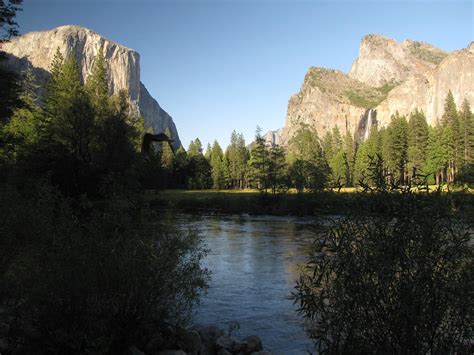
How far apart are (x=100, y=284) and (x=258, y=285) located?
37.6ft

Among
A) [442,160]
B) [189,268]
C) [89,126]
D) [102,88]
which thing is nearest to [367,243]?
[189,268]

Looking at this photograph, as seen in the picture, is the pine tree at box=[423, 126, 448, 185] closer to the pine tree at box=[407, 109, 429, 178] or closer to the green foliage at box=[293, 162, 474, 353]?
the pine tree at box=[407, 109, 429, 178]

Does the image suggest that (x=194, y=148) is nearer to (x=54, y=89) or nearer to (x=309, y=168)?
(x=309, y=168)

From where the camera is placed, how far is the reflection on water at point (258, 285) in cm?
1245

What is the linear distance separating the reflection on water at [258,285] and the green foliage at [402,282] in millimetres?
1671

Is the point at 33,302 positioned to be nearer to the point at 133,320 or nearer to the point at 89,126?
the point at 133,320

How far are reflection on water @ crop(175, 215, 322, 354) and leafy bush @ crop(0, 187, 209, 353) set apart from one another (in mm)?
3283

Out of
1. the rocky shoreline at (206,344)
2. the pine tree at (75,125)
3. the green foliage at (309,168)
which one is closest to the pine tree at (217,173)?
the green foliage at (309,168)

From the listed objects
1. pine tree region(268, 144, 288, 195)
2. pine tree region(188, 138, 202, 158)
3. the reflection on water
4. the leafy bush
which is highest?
pine tree region(188, 138, 202, 158)

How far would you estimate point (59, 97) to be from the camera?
43.2m

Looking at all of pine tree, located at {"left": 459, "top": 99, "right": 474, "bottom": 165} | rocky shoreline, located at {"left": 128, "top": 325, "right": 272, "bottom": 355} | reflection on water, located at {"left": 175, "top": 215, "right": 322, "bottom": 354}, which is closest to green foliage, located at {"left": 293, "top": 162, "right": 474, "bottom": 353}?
reflection on water, located at {"left": 175, "top": 215, "right": 322, "bottom": 354}

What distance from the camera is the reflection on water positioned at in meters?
12.4

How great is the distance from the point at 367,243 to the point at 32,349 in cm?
654

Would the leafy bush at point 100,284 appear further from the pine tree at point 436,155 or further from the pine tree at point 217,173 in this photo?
the pine tree at point 217,173
